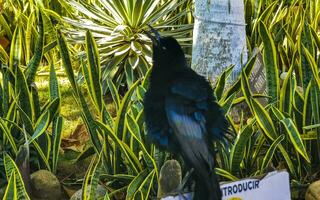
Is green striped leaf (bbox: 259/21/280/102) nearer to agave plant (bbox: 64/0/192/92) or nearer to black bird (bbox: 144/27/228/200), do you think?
black bird (bbox: 144/27/228/200)

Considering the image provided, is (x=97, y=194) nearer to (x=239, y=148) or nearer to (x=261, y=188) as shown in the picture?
(x=239, y=148)

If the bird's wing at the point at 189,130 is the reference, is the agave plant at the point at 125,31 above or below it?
above

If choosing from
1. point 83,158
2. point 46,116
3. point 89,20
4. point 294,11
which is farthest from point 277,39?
point 46,116

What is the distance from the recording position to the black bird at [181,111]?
7.55 ft

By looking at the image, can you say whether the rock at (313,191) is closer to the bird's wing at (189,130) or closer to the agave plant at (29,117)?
the bird's wing at (189,130)

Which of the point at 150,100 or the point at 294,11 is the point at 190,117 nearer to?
the point at 150,100

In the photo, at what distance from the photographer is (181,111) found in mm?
2307

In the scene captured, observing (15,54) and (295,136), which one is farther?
(15,54)

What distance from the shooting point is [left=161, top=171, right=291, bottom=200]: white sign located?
2.36 m

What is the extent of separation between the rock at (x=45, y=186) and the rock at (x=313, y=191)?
1.21m

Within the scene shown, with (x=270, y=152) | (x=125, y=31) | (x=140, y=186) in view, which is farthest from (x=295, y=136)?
(x=125, y=31)

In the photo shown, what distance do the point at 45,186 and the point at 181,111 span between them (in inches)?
43.3

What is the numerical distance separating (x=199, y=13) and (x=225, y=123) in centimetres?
144

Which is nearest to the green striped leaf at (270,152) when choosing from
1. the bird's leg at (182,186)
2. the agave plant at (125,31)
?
the bird's leg at (182,186)
